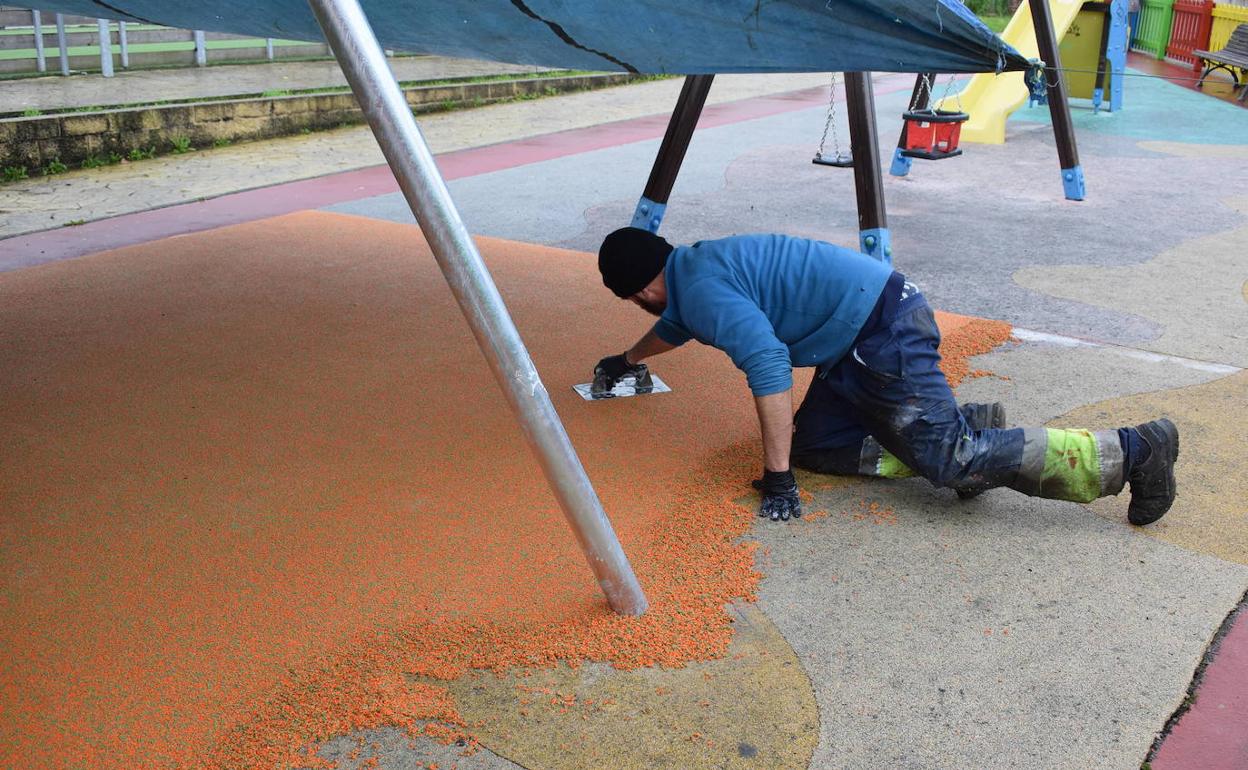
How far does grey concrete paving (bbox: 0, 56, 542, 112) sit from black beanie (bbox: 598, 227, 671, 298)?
6.08 m

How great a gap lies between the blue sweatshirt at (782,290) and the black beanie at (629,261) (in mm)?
73

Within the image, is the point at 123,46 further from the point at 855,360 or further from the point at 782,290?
the point at 855,360

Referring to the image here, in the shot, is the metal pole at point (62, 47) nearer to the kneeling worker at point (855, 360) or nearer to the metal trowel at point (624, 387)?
the metal trowel at point (624, 387)

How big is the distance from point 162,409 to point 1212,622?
3939 mm

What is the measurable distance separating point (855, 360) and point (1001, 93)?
9828 mm

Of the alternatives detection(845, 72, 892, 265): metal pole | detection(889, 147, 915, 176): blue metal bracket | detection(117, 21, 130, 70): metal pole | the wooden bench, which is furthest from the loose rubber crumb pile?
the wooden bench

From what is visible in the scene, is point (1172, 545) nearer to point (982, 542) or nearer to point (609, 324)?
point (982, 542)

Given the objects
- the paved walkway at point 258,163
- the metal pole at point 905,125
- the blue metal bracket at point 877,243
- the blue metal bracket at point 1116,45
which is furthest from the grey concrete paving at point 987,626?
the blue metal bracket at point 1116,45

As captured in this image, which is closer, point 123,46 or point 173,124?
point 173,124

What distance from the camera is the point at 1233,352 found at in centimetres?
528

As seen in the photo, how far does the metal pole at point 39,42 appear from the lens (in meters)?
11.8

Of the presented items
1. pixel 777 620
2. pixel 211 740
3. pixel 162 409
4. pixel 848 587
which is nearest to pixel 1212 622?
pixel 848 587

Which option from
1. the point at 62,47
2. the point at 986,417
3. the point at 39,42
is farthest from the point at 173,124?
the point at 986,417

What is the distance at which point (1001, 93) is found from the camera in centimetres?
1226
